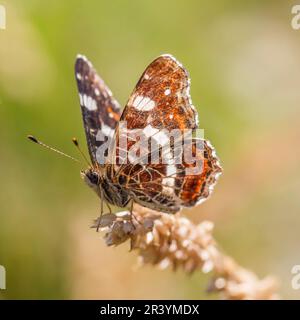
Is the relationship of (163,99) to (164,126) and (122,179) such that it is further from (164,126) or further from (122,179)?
(122,179)

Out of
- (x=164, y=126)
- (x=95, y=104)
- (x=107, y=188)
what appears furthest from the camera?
(x=95, y=104)

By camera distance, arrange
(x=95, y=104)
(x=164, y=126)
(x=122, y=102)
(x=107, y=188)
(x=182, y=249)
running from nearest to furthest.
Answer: (x=182, y=249) < (x=164, y=126) < (x=107, y=188) < (x=95, y=104) < (x=122, y=102)

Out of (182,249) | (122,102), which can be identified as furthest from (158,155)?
(122,102)

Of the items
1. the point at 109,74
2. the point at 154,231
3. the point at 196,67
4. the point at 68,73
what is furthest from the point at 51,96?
the point at 154,231

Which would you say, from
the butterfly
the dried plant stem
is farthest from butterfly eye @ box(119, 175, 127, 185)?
the dried plant stem

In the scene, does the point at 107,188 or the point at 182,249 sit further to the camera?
the point at 107,188

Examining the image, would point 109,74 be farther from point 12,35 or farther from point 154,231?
point 154,231

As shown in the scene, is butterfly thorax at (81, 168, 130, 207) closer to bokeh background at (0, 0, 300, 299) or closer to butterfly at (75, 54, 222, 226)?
butterfly at (75, 54, 222, 226)
